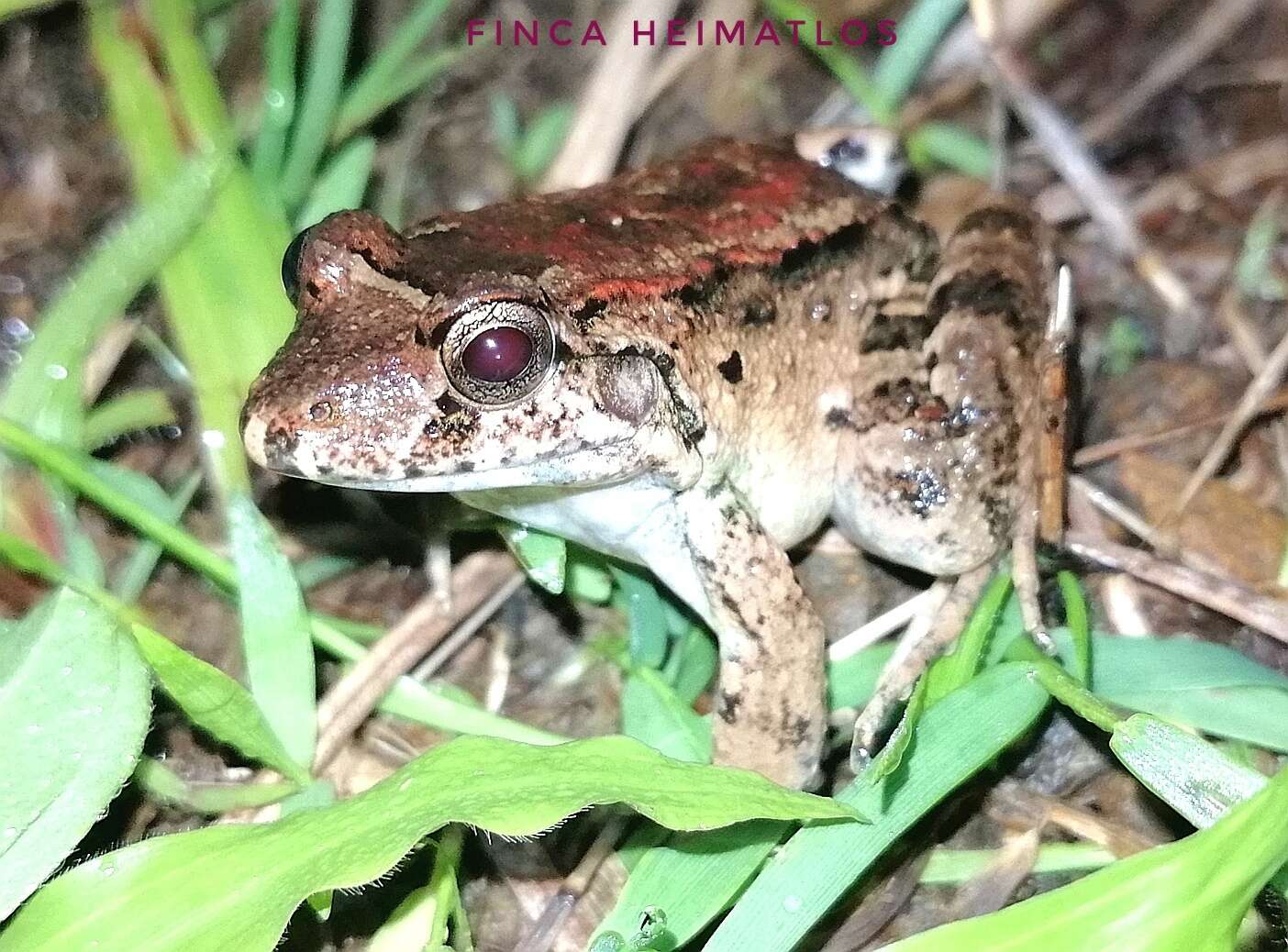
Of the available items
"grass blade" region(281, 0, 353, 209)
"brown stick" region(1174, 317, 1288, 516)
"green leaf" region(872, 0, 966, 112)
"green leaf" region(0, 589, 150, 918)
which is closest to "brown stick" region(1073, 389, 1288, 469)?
"brown stick" region(1174, 317, 1288, 516)

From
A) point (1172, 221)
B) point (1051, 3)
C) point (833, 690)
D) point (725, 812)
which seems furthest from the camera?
point (1051, 3)

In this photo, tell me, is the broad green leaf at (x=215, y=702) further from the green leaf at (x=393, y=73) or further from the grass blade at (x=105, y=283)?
the green leaf at (x=393, y=73)

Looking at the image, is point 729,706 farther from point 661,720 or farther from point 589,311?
point 589,311

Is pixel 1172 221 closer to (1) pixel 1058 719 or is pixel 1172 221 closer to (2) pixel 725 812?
(1) pixel 1058 719

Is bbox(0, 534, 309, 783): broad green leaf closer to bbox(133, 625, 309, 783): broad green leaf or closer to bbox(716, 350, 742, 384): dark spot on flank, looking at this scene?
bbox(133, 625, 309, 783): broad green leaf

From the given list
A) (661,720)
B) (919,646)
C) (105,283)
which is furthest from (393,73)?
(919,646)

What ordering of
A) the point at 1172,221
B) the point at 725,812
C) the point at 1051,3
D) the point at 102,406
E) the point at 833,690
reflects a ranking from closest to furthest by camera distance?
the point at 725,812 → the point at 833,690 → the point at 102,406 → the point at 1172,221 → the point at 1051,3

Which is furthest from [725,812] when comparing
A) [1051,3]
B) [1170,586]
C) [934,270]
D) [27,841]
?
[1051,3]
